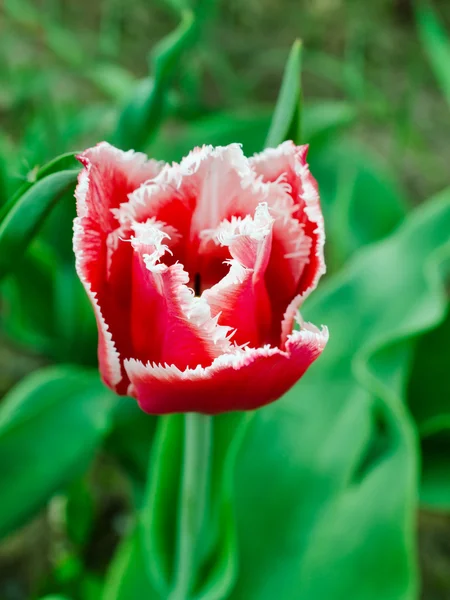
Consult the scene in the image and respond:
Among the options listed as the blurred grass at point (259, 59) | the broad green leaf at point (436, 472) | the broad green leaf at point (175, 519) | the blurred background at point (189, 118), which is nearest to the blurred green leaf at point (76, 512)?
the blurred background at point (189, 118)

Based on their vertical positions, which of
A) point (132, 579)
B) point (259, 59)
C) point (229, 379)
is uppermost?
point (259, 59)

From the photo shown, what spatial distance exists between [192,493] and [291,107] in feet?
0.56

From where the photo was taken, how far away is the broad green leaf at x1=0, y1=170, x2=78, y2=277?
0.22 meters

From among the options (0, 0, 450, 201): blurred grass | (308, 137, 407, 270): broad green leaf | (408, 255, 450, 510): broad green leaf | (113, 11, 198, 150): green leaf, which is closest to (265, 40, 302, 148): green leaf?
(113, 11, 198, 150): green leaf

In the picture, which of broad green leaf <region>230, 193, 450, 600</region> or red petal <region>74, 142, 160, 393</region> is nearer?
red petal <region>74, 142, 160, 393</region>

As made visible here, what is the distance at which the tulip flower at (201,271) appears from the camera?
185mm

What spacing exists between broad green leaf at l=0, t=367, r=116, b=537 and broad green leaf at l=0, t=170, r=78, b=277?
0.17 m

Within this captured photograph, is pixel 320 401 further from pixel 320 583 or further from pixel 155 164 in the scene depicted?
pixel 155 164

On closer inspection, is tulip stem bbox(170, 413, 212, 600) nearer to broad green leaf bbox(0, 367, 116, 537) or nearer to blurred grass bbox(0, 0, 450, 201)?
broad green leaf bbox(0, 367, 116, 537)

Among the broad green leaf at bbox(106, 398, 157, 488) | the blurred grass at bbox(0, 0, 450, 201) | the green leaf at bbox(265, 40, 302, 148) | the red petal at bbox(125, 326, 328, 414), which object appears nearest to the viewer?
the red petal at bbox(125, 326, 328, 414)

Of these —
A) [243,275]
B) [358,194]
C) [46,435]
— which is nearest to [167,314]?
[243,275]

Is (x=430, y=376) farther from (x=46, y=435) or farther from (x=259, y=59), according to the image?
(x=259, y=59)

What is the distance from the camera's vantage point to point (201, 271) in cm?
22

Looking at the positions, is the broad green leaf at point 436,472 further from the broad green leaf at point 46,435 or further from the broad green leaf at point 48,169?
the broad green leaf at point 48,169
